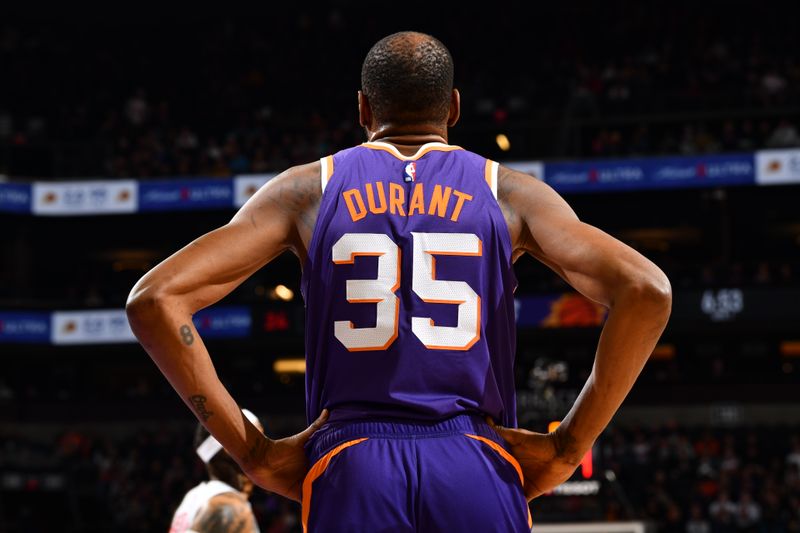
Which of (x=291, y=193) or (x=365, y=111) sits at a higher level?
(x=365, y=111)

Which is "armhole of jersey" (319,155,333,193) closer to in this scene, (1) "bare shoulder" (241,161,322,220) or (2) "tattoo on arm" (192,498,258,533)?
(1) "bare shoulder" (241,161,322,220)

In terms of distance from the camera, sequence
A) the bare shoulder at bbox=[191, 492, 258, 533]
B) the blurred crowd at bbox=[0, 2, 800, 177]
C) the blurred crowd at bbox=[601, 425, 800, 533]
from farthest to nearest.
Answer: the blurred crowd at bbox=[0, 2, 800, 177], the blurred crowd at bbox=[601, 425, 800, 533], the bare shoulder at bbox=[191, 492, 258, 533]

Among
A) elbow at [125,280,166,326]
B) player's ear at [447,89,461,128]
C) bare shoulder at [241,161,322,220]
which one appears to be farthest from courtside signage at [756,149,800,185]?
elbow at [125,280,166,326]

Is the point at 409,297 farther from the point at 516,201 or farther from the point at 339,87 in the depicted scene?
the point at 339,87

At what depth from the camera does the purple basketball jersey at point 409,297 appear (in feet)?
8.01

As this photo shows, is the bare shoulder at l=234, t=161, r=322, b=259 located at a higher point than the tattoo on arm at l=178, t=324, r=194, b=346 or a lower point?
higher

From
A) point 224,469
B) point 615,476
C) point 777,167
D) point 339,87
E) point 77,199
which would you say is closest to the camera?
point 224,469

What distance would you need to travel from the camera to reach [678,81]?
26.3 meters

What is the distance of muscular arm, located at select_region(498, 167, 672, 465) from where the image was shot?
237 cm

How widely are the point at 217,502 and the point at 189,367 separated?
227cm

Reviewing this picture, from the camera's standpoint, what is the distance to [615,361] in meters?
2.44

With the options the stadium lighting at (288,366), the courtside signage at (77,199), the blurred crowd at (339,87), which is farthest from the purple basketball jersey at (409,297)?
the stadium lighting at (288,366)

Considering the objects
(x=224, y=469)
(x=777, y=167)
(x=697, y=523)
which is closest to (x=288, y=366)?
(x=777, y=167)

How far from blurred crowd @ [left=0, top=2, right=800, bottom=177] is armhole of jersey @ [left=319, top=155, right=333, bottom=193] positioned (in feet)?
71.8
